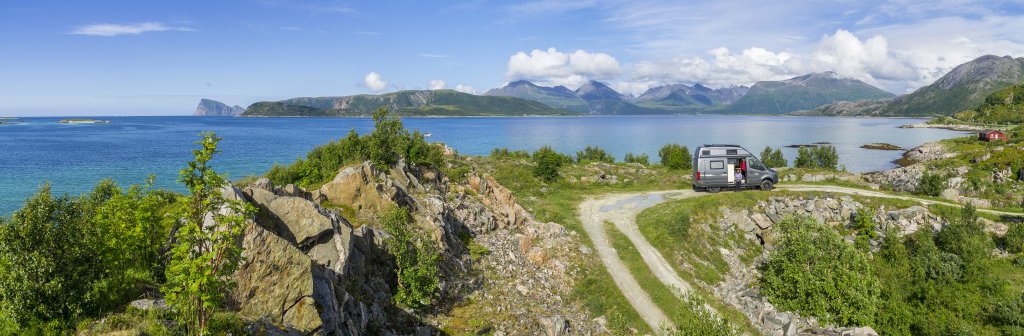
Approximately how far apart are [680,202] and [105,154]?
117 m

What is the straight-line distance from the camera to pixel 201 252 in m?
9.59

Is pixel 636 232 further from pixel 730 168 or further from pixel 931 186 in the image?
pixel 931 186

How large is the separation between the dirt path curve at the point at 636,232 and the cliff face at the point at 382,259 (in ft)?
8.47

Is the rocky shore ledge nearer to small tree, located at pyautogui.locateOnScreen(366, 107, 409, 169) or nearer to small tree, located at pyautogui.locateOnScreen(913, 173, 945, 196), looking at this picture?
small tree, located at pyautogui.locateOnScreen(366, 107, 409, 169)

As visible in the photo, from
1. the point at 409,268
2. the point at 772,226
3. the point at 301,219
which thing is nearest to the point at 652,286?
the point at 409,268

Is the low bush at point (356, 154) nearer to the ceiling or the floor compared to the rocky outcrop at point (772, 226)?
nearer to the ceiling

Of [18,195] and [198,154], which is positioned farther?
[18,195]

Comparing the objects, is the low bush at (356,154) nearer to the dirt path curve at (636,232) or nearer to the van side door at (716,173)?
the dirt path curve at (636,232)

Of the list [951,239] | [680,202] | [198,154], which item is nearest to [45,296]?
[198,154]

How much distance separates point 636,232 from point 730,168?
12.8m

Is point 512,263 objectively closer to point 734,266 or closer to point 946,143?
point 734,266

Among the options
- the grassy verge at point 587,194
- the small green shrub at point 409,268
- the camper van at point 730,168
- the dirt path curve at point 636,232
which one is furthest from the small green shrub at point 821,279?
the small green shrub at point 409,268

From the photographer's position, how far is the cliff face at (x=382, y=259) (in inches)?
539

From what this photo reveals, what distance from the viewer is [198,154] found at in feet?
29.2
